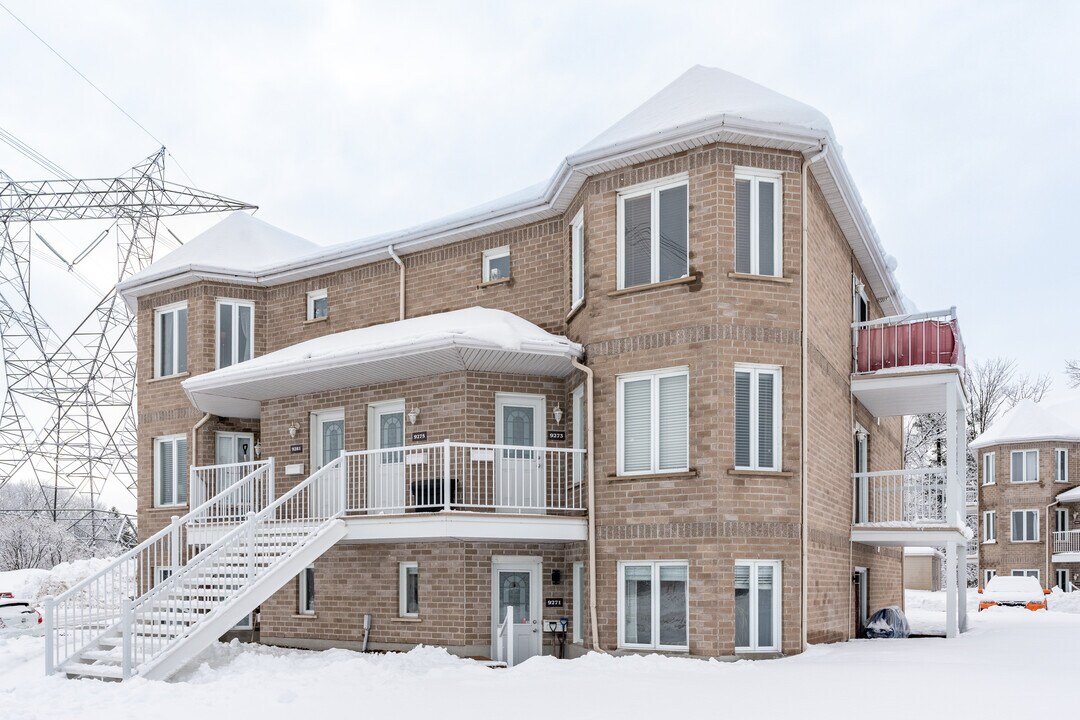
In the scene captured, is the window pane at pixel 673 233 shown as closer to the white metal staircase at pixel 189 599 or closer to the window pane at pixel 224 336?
the white metal staircase at pixel 189 599

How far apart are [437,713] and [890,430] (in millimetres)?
17124

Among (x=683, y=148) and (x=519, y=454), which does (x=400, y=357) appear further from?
(x=683, y=148)

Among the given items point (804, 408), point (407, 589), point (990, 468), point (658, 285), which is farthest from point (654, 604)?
point (990, 468)

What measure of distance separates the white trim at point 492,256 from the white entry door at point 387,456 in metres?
2.83

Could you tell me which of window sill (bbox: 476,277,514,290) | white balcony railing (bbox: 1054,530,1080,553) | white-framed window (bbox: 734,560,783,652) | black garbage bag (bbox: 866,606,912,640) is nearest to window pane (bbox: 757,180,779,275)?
white-framed window (bbox: 734,560,783,652)

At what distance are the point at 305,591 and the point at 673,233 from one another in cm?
920

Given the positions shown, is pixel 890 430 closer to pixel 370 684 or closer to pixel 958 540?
pixel 958 540

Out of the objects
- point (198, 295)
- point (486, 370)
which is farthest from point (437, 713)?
point (198, 295)

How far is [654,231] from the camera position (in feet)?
48.2

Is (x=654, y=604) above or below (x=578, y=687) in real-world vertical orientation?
above

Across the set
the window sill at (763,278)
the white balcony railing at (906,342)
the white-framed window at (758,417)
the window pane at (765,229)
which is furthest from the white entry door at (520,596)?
the white balcony railing at (906,342)

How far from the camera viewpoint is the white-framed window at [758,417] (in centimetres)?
1398

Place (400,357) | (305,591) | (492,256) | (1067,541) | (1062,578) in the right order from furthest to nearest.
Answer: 1. (1062,578)
2. (1067,541)
3. (492,256)
4. (305,591)
5. (400,357)

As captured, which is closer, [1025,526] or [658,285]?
[658,285]
